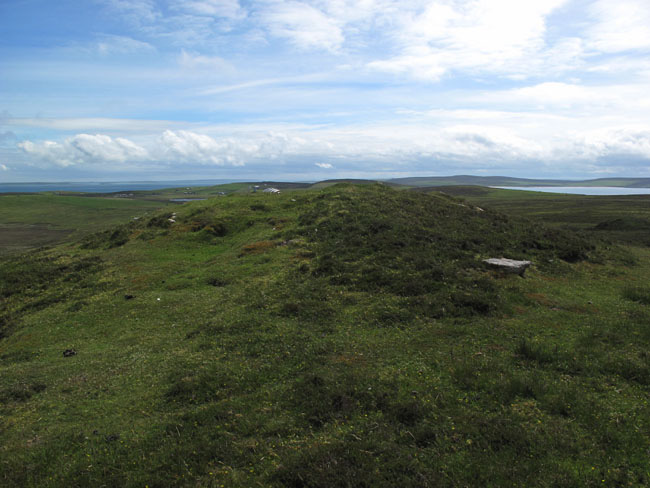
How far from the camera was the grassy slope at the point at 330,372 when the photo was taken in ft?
28.3

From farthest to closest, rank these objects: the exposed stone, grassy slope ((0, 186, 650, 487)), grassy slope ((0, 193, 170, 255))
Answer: grassy slope ((0, 193, 170, 255))
the exposed stone
grassy slope ((0, 186, 650, 487))

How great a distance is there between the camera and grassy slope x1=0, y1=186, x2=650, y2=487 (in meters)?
8.63

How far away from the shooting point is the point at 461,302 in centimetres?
1884

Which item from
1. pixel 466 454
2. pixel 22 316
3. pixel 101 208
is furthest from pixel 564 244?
pixel 101 208

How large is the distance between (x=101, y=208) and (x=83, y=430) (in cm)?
17923

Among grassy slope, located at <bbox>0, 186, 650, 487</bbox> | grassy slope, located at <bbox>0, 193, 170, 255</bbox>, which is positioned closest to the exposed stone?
grassy slope, located at <bbox>0, 186, 650, 487</bbox>

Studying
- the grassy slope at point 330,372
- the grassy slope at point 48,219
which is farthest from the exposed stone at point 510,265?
the grassy slope at point 48,219

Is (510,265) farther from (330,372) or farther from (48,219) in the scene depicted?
→ (48,219)

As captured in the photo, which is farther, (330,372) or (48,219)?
(48,219)

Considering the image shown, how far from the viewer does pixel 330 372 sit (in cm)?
1280

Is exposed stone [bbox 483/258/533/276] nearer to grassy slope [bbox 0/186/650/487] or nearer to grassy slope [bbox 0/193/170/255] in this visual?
grassy slope [bbox 0/186/650/487]

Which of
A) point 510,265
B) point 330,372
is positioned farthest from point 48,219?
point 330,372

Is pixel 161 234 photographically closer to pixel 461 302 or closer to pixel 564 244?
pixel 461 302

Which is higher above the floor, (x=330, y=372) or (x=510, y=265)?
(x=510, y=265)
